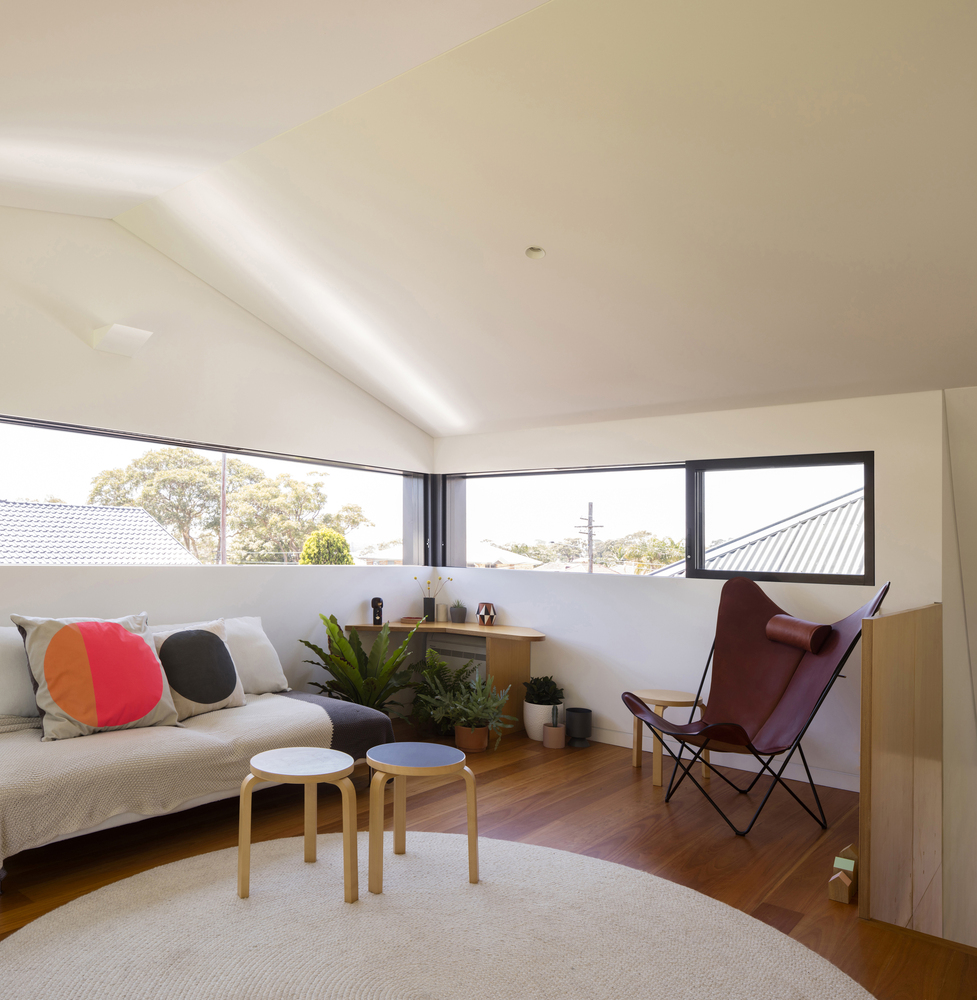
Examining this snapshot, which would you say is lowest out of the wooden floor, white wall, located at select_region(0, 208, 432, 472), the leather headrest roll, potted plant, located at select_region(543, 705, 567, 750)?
the wooden floor

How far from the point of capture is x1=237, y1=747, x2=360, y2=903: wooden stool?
2570mm

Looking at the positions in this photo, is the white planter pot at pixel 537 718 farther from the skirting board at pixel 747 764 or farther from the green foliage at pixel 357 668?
the green foliage at pixel 357 668

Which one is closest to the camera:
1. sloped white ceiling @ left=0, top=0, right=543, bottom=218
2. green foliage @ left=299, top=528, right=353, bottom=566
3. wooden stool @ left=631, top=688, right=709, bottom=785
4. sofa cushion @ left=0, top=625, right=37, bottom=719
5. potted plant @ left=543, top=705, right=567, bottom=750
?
sloped white ceiling @ left=0, top=0, right=543, bottom=218

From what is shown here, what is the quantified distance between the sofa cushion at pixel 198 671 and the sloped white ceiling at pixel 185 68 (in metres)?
2.19

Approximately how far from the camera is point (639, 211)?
10.2ft

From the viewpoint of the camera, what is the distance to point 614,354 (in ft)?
13.8

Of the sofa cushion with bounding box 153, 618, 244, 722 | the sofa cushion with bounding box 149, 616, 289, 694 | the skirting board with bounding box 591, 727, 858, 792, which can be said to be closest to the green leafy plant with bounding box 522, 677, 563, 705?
the skirting board with bounding box 591, 727, 858, 792

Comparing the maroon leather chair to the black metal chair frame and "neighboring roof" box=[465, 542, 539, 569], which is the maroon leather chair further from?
"neighboring roof" box=[465, 542, 539, 569]

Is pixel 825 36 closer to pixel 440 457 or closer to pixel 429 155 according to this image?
pixel 429 155

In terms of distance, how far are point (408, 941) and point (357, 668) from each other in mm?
2410

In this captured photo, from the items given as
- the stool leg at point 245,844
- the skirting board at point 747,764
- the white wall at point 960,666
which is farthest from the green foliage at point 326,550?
the white wall at point 960,666

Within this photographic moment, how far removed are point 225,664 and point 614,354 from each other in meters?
2.66

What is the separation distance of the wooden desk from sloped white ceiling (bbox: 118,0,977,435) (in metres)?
1.65

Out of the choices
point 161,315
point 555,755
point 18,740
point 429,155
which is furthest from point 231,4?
point 555,755
